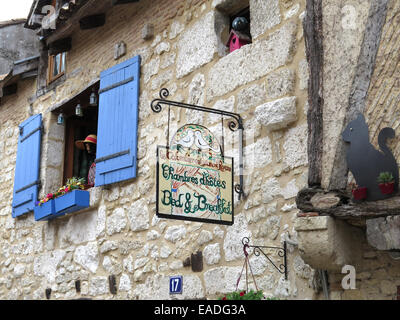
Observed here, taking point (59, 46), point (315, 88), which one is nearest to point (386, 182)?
point (315, 88)

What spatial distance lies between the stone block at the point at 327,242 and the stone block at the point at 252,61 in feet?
4.79

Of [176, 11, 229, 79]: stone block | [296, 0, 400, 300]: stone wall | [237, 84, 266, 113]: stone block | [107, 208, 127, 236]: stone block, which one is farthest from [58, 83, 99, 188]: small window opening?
[296, 0, 400, 300]: stone wall

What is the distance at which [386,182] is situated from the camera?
122 inches

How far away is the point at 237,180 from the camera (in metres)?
4.52

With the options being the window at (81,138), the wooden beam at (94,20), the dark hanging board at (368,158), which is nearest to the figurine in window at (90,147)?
the window at (81,138)

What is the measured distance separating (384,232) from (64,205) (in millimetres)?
3845

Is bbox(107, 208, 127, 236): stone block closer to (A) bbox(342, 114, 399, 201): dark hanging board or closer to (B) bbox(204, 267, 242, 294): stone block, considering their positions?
(B) bbox(204, 267, 242, 294): stone block

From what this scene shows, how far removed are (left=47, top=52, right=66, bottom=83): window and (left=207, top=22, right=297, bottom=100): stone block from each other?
2.98 metres

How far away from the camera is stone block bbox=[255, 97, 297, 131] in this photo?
4176mm

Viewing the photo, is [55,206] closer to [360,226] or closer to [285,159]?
[285,159]

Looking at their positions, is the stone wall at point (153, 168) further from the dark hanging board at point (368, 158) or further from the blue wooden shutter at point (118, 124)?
the dark hanging board at point (368, 158)

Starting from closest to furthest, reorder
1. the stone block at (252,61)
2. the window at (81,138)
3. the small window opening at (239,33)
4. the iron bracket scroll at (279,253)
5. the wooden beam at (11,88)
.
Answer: the iron bracket scroll at (279,253) → the stone block at (252,61) → the small window opening at (239,33) → the window at (81,138) → the wooden beam at (11,88)

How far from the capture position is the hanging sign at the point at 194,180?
12.4ft
